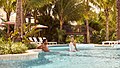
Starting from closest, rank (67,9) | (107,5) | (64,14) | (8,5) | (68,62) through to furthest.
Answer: (68,62) < (67,9) < (107,5) < (64,14) < (8,5)

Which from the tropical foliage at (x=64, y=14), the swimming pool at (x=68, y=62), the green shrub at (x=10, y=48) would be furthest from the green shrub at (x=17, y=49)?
the tropical foliage at (x=64, y=14)

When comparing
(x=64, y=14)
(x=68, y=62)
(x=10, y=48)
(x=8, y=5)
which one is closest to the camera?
(x=68, y=62)

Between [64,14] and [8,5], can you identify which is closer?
[64,14]

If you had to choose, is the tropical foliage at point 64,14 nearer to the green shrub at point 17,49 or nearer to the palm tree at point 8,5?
the palm tree at point 8,5

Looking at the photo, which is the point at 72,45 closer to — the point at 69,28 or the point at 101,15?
the point at 69,28

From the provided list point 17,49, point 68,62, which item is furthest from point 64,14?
point 68,62

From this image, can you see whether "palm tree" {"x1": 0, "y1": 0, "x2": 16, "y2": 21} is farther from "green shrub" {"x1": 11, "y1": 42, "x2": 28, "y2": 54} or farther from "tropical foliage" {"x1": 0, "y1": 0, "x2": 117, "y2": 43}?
"green shrub" {"x1": 11, "y1": 42, "x2": 28, "y2": 54}

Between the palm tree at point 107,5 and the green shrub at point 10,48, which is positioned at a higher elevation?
the palm tree at point 107,5

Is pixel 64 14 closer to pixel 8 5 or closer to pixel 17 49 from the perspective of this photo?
pixel 8 5

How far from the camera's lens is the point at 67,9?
28.0 m

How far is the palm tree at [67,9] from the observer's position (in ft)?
91.6

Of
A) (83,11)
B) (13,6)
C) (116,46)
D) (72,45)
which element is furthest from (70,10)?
(72,45)

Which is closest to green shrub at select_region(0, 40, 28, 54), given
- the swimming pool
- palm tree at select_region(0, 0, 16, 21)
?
the swimming pool

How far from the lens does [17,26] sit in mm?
16188
